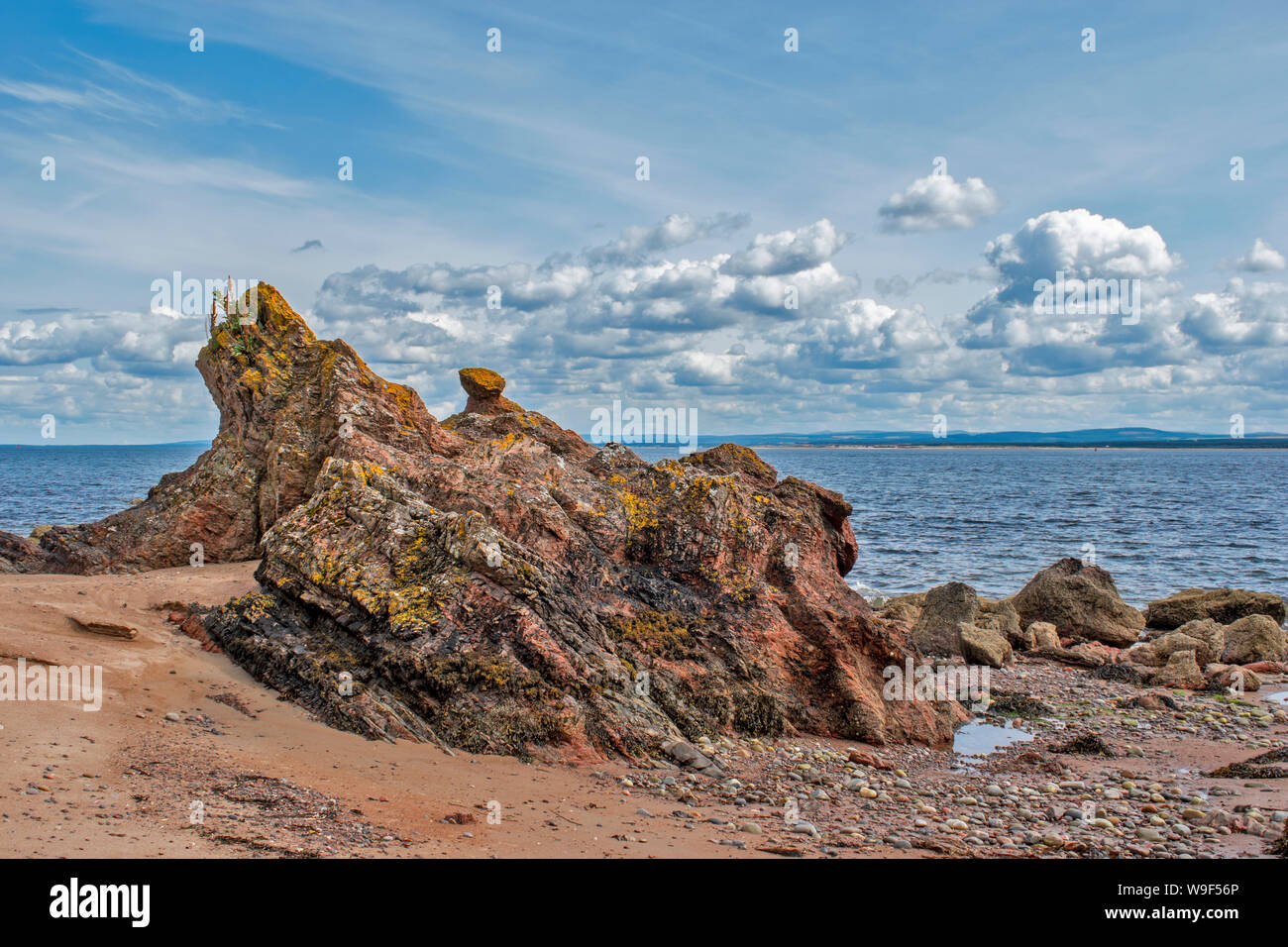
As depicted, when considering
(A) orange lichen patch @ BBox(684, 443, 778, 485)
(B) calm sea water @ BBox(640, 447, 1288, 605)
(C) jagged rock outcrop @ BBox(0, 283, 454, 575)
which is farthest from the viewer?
(B) calm sea water @ BBox(640, 447, 1288, 605)

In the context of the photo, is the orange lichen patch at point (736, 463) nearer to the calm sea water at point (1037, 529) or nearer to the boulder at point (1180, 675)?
the boulder at point (1180, 675)

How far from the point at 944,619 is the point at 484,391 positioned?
13991 mm

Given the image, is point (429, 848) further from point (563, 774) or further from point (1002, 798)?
point (1002, 798)

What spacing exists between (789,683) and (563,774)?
180 inches

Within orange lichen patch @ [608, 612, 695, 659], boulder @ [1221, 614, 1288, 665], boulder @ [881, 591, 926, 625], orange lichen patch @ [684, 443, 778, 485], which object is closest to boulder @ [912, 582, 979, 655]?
boulder @ [881, 591, 926, 625]

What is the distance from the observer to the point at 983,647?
22.1 metres

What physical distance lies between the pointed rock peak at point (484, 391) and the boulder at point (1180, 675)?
56.2 feet

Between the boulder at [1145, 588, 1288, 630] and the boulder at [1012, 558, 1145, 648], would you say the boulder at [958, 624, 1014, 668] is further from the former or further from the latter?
the boulder at [1145, 588, 1288, 630]

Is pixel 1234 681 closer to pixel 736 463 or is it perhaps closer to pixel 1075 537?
pixel 736 463

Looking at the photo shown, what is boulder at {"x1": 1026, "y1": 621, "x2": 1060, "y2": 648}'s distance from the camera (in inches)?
955

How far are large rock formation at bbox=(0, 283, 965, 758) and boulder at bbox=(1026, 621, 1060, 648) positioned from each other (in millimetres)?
9553

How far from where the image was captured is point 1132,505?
8000 cm

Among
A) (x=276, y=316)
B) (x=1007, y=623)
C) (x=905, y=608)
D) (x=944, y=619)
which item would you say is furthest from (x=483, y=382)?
(x=1007, y=623)

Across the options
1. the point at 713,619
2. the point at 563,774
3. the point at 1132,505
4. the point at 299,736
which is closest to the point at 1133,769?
the point at 713,619
